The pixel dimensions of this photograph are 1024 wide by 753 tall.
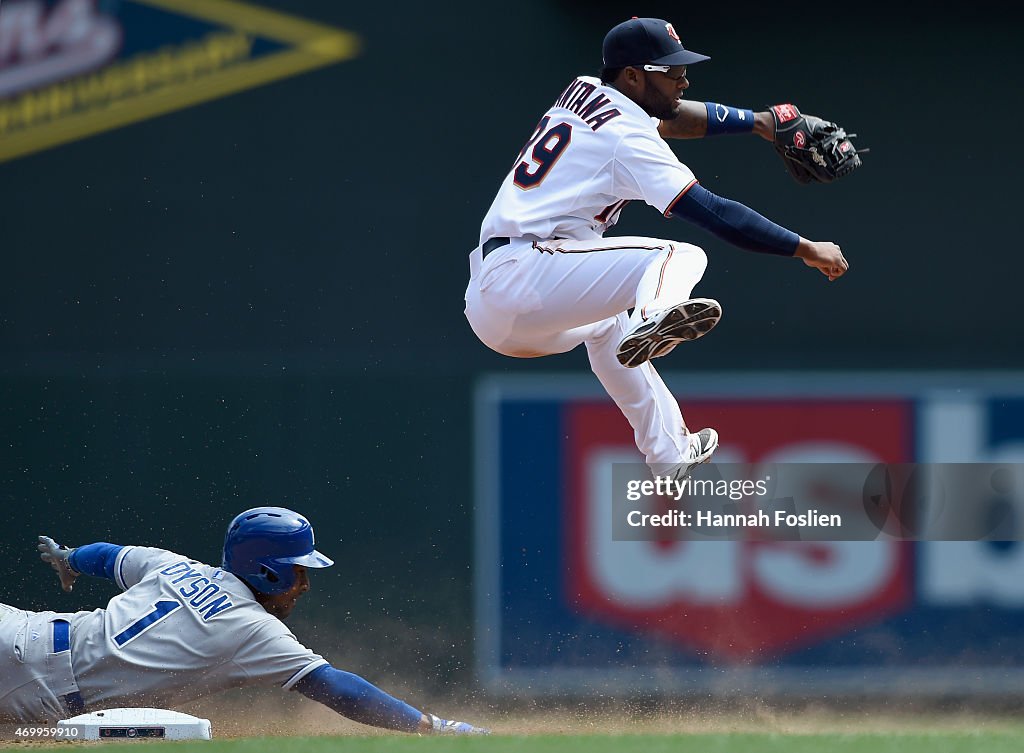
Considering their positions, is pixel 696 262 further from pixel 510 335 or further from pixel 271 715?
pixel 271 715

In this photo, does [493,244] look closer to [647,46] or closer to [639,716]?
[647,46]

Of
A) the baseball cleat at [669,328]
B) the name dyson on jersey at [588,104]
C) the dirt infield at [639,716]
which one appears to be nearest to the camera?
the baseball cleat at [669,328]

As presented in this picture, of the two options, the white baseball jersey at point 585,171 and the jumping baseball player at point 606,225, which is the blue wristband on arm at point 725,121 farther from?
the white baseball jersey at point 585,171

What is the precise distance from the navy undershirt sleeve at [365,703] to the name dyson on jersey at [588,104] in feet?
5.64

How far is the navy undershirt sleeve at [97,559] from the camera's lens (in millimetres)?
4762

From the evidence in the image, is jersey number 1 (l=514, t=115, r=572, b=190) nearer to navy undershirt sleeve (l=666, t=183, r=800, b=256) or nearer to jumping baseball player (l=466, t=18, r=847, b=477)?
jumping baseball player (l=466, t=18, r=847, b=477)

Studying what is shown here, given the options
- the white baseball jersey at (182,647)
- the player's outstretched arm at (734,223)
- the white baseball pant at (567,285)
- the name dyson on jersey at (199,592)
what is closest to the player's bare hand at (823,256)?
the player's outstretched arm at (734,223)

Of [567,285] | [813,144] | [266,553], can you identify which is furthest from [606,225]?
[266,553]

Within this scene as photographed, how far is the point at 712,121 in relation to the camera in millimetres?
4719

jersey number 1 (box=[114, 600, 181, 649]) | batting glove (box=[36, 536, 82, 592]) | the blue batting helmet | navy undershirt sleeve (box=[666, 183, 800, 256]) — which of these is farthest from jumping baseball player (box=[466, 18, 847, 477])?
batting glove (box=[36, 536, 82, 592])

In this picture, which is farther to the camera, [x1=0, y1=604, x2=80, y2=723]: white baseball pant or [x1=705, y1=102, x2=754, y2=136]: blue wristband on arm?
[x1=705, y1=102, x2=754, y2=136]: blue wristband on arm

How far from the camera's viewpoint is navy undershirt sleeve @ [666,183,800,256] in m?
4.14

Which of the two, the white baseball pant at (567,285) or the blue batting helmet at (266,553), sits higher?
the white baseball pant at (567,285)

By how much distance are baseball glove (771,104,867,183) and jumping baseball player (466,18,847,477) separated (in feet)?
1.18
